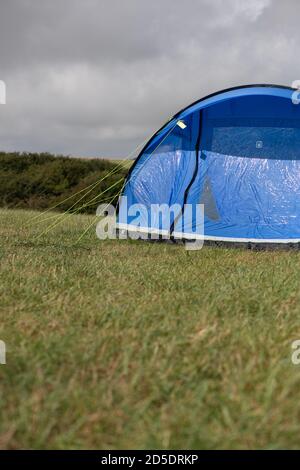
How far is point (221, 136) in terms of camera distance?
6410 millimetres

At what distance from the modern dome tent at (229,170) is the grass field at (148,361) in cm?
255

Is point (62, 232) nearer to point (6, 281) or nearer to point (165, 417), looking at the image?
point (6, 281)

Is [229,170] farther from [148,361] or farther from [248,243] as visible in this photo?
[148,361]

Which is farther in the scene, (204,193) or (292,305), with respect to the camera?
(204,193)

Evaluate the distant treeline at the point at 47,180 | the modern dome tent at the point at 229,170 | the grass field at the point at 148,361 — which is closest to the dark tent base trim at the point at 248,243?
the modern dome tent at the point at 229,170

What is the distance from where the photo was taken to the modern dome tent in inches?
244

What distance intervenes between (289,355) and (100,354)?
0.76m

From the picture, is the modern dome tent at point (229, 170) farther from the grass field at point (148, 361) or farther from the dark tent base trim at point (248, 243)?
the grass field at point (148, 361)

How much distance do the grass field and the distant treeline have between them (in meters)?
12.6

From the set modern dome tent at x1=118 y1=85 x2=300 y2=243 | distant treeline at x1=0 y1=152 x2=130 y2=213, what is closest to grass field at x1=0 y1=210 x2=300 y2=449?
modern dome tent at x1=118 y1=85 x2=300 y2=243

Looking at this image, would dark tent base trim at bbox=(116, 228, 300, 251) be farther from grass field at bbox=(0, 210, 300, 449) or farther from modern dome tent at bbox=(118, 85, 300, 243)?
grass field at bbox=(0, 210, 300, 449)

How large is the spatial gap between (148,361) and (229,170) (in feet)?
15.4

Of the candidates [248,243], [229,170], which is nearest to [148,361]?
[248,243]
